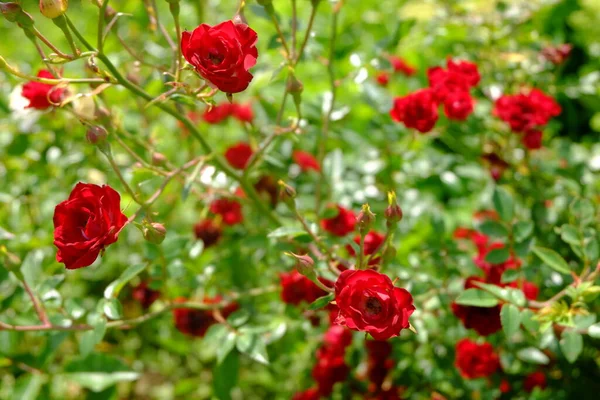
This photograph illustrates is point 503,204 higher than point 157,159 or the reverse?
the reverse

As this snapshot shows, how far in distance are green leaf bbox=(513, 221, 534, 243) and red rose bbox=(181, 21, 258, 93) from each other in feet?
2.22

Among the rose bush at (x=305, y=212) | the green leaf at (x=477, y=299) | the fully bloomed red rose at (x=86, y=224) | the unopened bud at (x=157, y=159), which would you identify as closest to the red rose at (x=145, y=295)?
the rose bush at (x=305, y=212)

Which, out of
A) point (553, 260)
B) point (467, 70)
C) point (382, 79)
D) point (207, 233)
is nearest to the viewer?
point (553, 260)

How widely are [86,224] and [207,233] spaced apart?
0.84 metres

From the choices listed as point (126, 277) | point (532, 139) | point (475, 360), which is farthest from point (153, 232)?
point (532, 139)

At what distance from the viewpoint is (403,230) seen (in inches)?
61.5

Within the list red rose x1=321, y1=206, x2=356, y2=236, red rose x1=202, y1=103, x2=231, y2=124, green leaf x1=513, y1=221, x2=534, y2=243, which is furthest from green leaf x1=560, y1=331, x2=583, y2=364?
red rose x1=202, y1=103, x2=231, y2=124

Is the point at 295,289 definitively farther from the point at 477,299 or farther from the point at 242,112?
the point at 242,112

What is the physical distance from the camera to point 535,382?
1.45 metres

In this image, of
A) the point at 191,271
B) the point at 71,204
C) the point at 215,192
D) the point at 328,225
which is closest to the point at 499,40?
the point at 328,225

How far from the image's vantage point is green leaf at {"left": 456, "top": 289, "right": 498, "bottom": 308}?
101cm

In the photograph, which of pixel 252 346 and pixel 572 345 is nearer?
pixel 572 345

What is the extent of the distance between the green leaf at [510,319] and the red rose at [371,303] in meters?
0.27

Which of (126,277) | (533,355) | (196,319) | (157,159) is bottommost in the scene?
(533,355)
